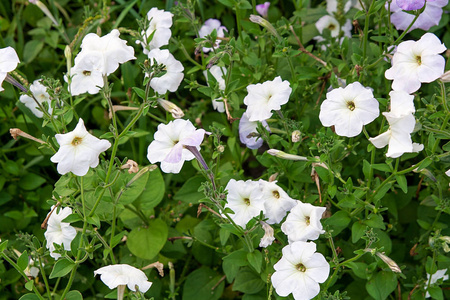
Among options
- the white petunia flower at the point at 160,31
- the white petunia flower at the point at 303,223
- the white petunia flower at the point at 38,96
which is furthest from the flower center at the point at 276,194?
the white petunia flower at the point at 38,96

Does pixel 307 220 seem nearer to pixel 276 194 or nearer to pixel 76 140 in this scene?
pixel 276 194

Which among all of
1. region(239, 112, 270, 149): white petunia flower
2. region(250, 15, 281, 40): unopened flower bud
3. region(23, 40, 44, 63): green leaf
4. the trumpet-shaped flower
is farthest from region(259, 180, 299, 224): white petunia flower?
region(23, 40, 44, 63): green leaf

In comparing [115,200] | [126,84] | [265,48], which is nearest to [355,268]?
[115,200]

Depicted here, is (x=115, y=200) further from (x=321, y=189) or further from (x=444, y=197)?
(x=444, y=197)

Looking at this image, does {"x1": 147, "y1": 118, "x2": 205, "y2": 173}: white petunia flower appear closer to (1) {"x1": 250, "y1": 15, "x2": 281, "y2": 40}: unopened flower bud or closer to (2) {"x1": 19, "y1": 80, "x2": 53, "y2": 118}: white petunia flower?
(1) {"x1": 250, "y1": 15, "x2": 281, "y2": 40}: unopened flower bud

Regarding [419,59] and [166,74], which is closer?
[419,59]

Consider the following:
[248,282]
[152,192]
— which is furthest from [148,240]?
[248,282]

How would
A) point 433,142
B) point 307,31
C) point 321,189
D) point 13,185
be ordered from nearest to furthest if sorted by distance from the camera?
point 433,142 → point 321,189 → point 13,185 → point 307,31
